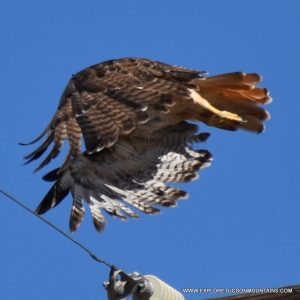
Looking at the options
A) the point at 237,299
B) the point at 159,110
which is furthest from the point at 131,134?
the point at 237,299

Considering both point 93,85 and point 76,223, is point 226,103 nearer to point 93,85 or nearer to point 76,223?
point 93,85

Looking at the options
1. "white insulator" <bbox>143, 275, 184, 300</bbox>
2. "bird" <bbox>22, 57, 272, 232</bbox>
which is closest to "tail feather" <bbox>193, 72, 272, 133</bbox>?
"bird" <bbox>22, 57, 272, 232</bbox>

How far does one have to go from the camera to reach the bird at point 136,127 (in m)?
A: 7.14

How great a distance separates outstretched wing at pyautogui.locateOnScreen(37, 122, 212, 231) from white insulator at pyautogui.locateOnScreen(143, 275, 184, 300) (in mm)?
1521

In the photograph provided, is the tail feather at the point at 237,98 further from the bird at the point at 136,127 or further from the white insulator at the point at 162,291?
the white insulator at the point at 162,291

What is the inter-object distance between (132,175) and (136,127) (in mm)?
408

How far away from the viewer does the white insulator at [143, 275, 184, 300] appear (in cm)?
513

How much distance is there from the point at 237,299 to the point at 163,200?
5.41 feet

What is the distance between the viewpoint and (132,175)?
303 inches

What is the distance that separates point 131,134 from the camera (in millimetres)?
7680

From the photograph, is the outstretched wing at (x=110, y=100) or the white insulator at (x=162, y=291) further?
the outstretched wing at (x=110, y=100)

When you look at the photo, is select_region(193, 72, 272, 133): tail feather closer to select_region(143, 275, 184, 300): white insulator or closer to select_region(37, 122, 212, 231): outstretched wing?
select_region(37, 122, 212, 231): outstretched wing

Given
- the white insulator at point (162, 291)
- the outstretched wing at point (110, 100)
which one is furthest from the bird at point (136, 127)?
the white insulator at point (162, 291)

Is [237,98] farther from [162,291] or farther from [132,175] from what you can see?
[162,291]
